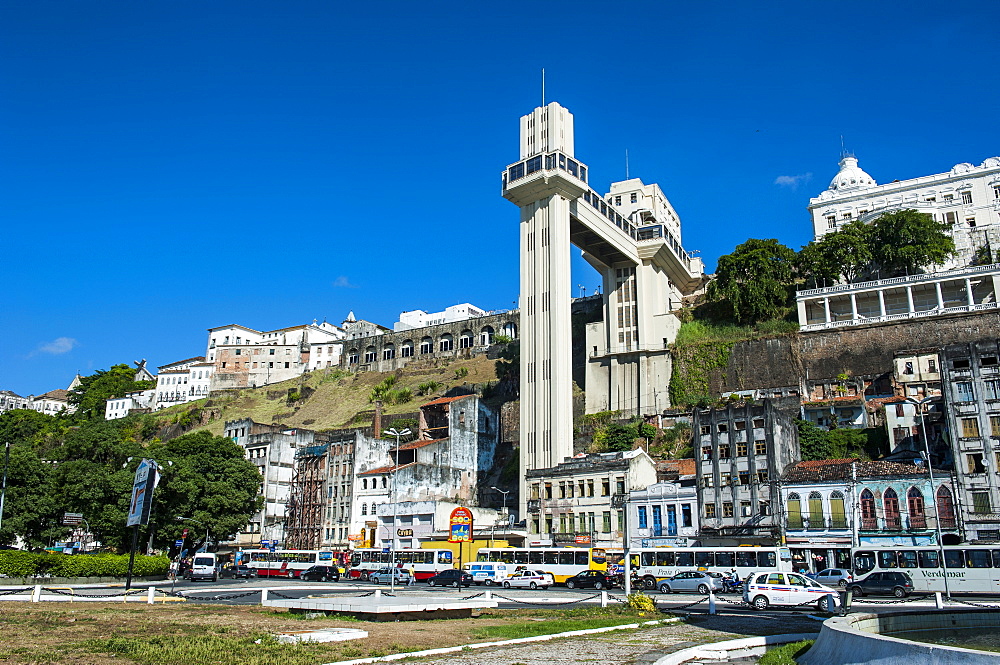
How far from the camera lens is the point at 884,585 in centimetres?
3378

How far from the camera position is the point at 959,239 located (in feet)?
288

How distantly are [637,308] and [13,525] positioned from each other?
55.2 m

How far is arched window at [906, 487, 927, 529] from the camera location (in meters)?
49.2

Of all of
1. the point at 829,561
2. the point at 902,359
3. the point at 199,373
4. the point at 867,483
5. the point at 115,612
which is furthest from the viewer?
the point at 199,373

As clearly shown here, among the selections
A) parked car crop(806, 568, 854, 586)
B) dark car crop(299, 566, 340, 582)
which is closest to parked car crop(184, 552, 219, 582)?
dark car crop(299, 566, 340, 582)

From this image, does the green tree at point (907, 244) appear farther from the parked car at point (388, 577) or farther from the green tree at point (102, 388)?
the green tree at point (102, 388)

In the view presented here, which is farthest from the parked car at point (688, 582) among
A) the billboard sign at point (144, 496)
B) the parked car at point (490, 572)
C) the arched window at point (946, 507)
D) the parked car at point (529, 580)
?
the billboard sign at point (144, 496)

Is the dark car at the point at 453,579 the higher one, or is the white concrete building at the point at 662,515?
the white concrete building at the point at 662,515

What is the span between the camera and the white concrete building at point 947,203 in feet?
287

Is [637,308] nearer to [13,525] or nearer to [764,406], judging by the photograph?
[764,406]

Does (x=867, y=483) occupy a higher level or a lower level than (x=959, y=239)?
lower

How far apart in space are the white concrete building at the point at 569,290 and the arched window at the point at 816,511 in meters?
20.7

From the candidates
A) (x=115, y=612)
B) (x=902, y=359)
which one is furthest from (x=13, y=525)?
(x=902, y=359)

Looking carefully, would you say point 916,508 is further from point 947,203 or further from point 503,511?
point 947,203
